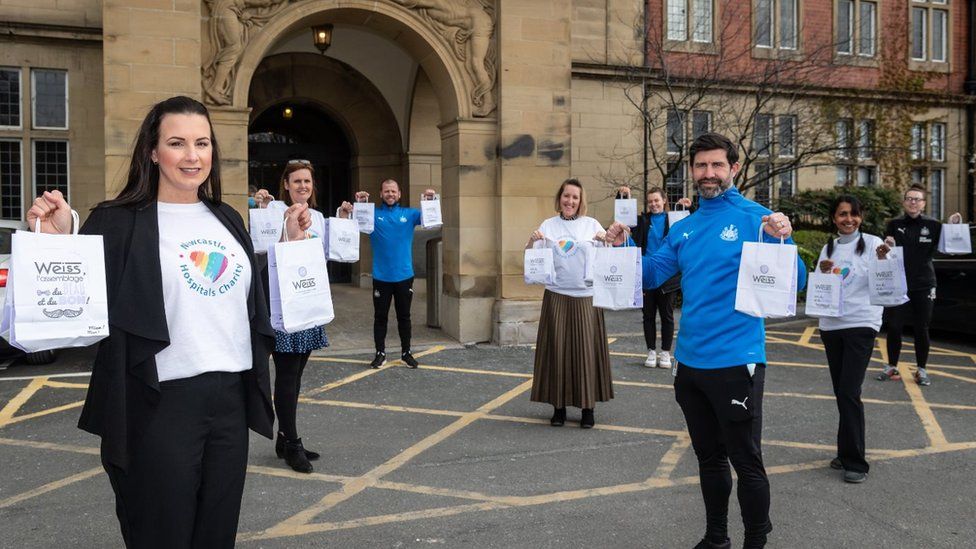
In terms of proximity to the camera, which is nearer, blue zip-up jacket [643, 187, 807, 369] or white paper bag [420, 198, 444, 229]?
blue zip-up jacket [643, 187, 807, 369]

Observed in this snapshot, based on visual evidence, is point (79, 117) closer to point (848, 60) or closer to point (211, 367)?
point (211, 367)

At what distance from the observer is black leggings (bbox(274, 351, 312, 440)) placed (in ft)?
17.6

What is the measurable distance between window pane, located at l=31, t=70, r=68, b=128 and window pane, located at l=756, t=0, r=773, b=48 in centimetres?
1376

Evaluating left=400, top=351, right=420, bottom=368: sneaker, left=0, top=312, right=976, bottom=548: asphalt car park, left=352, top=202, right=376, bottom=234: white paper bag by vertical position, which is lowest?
left=0, top=312, right=976, bottom=548: asphalt car park

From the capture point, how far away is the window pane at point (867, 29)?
747 inches

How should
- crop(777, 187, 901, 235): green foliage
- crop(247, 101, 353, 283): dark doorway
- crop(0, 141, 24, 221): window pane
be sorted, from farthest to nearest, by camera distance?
crop(777, 187, 901, 235): green foliage < crop(247, 101, 353, 283): dark doorway < crop(0, 141, 24, 221): window pane

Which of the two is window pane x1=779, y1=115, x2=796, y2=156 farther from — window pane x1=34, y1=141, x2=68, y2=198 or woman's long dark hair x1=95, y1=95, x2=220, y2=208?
woman's long dark hair x1=95, y1=95, x2=220, y2=208

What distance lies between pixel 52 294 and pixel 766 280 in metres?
2.87

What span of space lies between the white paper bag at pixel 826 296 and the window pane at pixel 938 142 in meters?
17.2

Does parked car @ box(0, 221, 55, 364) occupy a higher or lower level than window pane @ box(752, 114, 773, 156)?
lower

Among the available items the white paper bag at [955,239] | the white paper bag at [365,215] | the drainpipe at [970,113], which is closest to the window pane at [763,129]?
the drainpipe at [970,113]

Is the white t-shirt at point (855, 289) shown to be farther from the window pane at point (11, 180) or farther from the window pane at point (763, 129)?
the window pane at point (11, 180)

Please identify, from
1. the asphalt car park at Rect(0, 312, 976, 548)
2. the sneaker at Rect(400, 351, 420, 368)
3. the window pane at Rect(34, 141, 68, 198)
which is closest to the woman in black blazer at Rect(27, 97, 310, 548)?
the asphalt car park at Rect(0, 312, 976, 548)

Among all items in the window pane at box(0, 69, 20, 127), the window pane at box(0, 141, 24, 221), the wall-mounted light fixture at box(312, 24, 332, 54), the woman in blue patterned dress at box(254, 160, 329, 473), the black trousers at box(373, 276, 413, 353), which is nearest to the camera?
the woman in blue patterned dress at box(254, 160, 329, 473)
